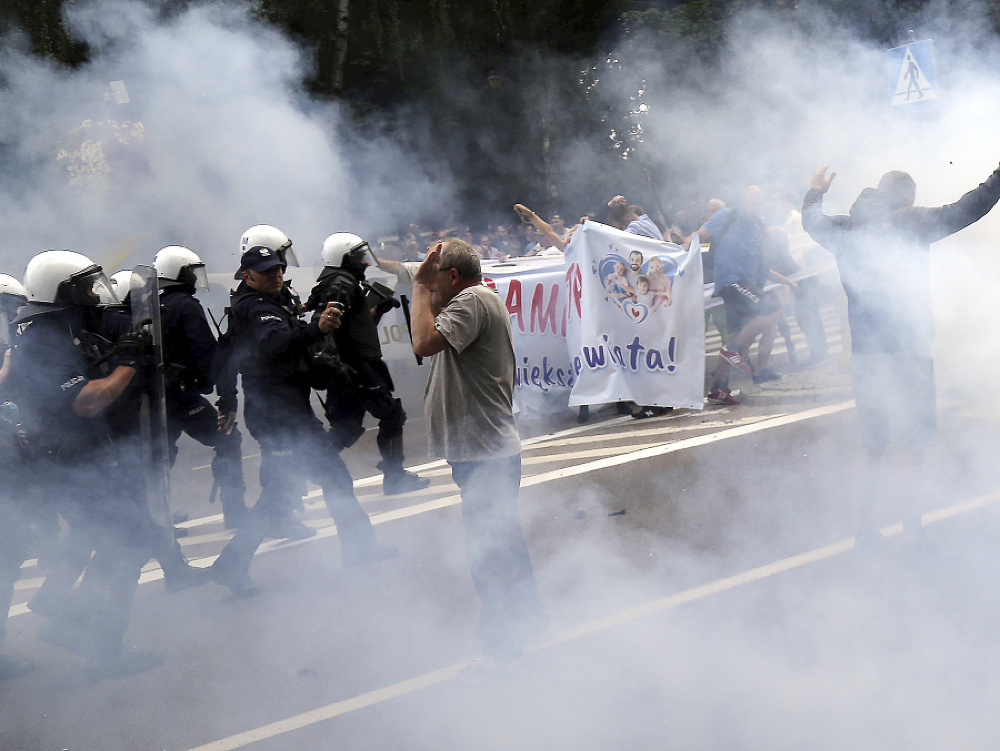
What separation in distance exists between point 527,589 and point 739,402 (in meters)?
3.94

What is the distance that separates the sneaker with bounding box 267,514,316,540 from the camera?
5152 mm

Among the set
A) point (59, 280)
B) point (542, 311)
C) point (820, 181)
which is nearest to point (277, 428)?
point (59, 280)

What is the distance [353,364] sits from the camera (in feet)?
16.8

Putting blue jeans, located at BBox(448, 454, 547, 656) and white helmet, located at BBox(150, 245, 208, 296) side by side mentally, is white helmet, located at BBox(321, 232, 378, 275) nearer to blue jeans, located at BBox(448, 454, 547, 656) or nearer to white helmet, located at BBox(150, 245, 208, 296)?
white helmet, located at BBox(150, 245, 208, 296)

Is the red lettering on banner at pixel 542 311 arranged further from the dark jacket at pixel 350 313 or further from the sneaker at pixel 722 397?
the dark jacket at pixel 350 313

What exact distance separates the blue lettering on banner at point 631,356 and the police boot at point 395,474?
1789 millimetres

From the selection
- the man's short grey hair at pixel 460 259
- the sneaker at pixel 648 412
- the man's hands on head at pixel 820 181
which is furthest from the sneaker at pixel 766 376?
the man's short grey hair at pixel 460 259

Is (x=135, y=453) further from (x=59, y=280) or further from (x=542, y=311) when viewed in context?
(x=542, y=311)

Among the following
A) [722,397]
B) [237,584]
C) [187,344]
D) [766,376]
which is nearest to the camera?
[237,584]

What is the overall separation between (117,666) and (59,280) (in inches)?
59.3

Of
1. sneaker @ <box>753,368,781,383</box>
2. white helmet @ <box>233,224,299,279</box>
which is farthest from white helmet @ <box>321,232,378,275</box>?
sneaker @ <box>753,368,781,383</box>

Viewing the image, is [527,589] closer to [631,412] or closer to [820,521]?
[820,521]

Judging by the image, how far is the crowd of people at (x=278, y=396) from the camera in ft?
11.0

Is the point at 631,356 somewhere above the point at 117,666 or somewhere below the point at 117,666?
above
